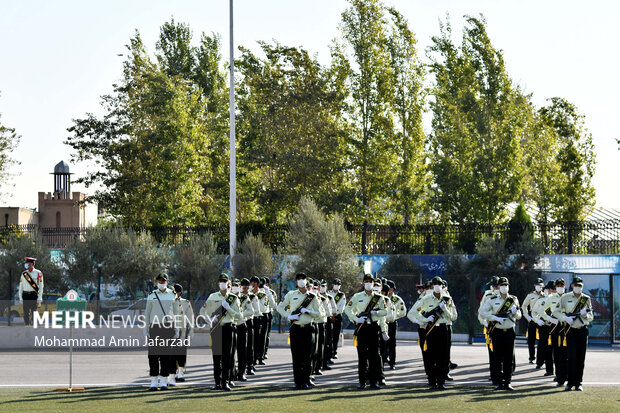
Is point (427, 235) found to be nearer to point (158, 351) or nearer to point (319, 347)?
point (319, 347)

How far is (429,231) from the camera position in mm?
34719

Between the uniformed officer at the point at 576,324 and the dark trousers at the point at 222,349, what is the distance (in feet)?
19.4

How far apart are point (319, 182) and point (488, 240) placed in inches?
389

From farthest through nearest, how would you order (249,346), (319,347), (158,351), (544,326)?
(544,326), (249,346), (319,347), (158,351)

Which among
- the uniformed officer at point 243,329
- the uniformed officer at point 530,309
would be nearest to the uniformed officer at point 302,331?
the uniformed officer at point 243,329

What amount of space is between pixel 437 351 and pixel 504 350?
1.18m

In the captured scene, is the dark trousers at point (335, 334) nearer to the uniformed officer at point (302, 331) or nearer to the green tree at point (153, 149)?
the uniformed officer at point (302, 331)

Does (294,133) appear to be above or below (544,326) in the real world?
above

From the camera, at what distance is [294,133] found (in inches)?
1606

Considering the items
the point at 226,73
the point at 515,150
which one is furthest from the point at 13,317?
the point at 226,73

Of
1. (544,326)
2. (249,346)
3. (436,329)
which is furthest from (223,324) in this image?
(544,326)

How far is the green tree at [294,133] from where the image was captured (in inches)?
1574

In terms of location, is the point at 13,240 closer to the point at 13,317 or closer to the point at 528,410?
the point at 13,317

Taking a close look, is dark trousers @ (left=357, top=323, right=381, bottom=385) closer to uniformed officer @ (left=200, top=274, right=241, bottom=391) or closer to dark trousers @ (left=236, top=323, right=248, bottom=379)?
uniformed officer @ (left=200, top=274, right=241, bottom=391)
